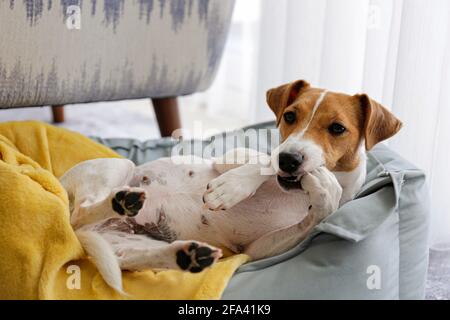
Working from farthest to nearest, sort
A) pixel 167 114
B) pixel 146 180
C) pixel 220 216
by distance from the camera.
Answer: pixel 167 114
pixel 146 180
pixel 220 216

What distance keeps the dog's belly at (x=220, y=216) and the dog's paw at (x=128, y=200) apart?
7.2 inches

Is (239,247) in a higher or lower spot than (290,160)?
lower

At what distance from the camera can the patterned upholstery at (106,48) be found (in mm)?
1955

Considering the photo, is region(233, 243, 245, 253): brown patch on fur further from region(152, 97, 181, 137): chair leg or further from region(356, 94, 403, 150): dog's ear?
region(152, 97, 181, 137): chair leg

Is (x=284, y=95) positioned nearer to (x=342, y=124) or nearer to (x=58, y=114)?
(x=342, y=124)

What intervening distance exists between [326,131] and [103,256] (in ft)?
2.09

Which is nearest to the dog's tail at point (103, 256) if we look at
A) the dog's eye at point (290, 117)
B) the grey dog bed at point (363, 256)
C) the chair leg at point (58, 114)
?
the grey dog bed at point (363, 256)

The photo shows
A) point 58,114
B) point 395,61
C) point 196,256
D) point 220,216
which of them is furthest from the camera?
point 58,114

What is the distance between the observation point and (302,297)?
138 cm

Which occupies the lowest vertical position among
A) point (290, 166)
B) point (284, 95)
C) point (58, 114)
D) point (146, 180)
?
point (58, 114)

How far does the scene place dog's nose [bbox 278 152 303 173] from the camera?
144cm

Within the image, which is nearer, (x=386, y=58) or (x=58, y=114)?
(x=386, y=58)

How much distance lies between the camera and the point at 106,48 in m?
2.19

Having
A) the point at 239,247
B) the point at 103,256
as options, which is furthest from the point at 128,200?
the point at 239,247
